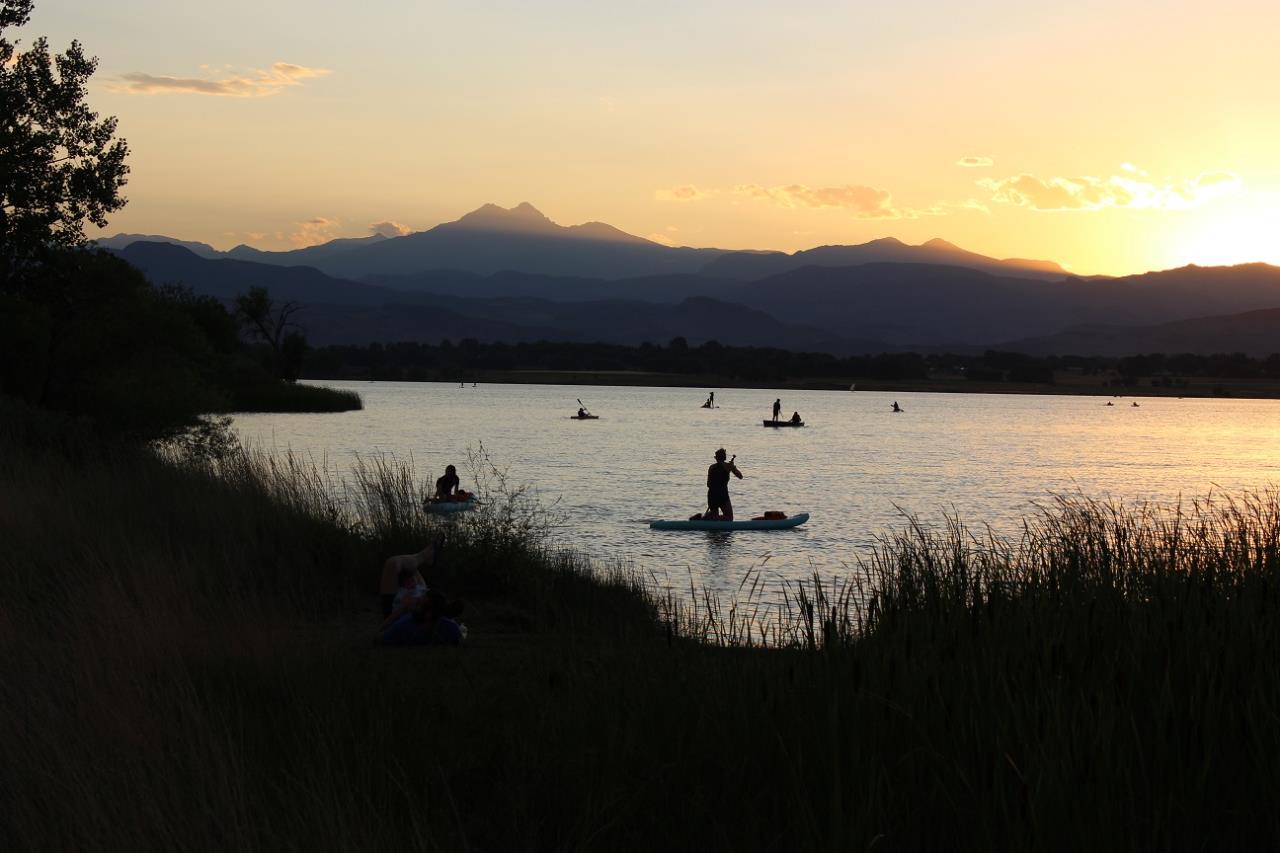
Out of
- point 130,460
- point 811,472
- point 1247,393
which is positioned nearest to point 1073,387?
point 1247,393

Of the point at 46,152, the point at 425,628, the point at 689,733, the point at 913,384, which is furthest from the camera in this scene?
the point at 913,384

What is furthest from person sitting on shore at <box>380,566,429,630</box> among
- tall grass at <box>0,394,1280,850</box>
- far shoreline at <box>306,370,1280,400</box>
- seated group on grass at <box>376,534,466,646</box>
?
far shoreline at <box>306,370,1280,400</box>

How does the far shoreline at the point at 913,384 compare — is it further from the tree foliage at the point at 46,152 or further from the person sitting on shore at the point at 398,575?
the person sitting on shore at the point at 398,575

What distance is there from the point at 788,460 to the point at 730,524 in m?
32.7

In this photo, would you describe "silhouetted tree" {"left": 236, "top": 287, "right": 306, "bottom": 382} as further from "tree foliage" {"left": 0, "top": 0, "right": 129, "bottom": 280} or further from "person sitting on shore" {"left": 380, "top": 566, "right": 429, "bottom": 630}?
"person sitting on shore" {"left": 380, "top": 566, "right": 429, "bottom": 630}

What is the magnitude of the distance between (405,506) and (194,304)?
69255 mm

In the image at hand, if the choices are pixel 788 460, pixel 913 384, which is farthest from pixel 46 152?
pixel 913 384

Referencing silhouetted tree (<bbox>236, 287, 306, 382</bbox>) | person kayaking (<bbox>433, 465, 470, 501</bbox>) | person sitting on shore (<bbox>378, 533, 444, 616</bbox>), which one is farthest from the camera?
silhouetted tree (<bbox>236, 287, 306, 382</bbox>)

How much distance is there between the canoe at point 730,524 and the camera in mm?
30672

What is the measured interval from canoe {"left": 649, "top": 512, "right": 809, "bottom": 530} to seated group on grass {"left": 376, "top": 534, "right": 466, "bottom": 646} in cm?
1848

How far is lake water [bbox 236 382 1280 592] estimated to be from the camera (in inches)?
1191

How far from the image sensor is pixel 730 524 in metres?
30.7

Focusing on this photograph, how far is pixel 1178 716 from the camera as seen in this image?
5242 mm

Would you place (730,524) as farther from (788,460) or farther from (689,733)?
(788,460)
